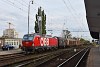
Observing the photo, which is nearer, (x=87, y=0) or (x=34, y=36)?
(x=87, y=0)

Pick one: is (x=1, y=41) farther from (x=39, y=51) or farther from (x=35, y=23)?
(x=39, y=51)

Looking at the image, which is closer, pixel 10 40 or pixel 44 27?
pixel 44 27

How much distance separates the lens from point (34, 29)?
70.8 metres

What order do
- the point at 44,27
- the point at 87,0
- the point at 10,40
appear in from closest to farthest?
the point at 87,0 → the point at 44,27 → the point at 10,40

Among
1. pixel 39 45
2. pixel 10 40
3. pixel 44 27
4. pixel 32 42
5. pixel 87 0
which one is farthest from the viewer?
pixel 10 40

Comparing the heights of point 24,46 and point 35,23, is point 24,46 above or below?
below

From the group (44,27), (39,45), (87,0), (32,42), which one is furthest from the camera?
(44,27)

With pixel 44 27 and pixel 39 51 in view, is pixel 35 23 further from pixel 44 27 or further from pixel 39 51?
pixel 39 51

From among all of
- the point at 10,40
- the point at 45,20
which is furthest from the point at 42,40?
the point at 10,40

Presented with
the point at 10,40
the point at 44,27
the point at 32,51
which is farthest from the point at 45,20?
the point at 32,51

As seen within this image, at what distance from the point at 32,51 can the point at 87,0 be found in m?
22.5

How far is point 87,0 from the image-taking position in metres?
16.3

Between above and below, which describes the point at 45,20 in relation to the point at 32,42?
above

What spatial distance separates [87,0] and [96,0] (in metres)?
0.71
